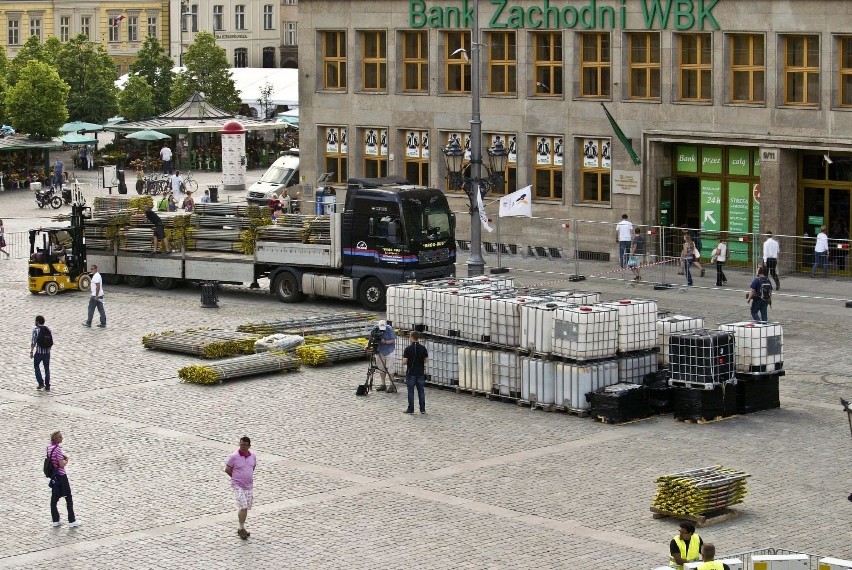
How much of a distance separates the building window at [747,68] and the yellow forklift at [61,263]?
1778cm

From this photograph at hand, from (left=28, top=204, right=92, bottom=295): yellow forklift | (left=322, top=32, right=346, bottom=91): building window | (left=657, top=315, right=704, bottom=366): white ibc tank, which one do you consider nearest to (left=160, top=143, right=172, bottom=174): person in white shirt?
(left=322, top=32, right=346, bottom=91): building window

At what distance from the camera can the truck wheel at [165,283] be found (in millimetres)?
46969

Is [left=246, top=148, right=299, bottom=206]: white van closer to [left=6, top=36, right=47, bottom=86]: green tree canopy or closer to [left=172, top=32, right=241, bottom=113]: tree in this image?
[left=172, top=32, right=241, bottom=113]: tree

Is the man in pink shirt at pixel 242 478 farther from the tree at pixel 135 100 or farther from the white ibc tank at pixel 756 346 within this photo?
the tree at pixel 135 100

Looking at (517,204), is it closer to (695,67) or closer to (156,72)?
(695,67)

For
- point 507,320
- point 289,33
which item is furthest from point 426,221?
point 289,33

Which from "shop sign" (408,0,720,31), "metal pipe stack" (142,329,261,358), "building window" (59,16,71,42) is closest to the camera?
"metal pipe stack" (142,329,261,358)

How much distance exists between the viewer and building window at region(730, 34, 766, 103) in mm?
47281

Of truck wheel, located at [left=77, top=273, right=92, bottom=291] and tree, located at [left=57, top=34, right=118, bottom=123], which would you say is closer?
truck wheel, located at [left=77, top=273, right=92, bottom=291]

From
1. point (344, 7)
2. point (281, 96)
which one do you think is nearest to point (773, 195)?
point (344, 7)

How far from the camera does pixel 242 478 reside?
77.5 feet

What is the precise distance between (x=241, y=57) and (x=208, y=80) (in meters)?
24.1

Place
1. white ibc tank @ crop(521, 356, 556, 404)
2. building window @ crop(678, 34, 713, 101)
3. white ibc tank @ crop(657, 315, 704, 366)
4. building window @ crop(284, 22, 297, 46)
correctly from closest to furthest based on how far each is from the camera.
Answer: white ibc tank @ crop(521, 356, 556, 404), white ibc tank @ crop(657, 315, 704, 366), building window @ crop(678, 34, 713, 101), building window @ crop(284, 22, 297, 46)

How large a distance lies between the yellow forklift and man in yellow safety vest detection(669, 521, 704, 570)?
28794 mm
